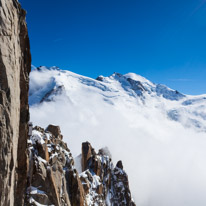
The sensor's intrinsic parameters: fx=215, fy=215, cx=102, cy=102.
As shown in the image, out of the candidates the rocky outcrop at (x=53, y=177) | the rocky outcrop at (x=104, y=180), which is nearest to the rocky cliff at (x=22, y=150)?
the rocky outcrop at (x=53, y=177)

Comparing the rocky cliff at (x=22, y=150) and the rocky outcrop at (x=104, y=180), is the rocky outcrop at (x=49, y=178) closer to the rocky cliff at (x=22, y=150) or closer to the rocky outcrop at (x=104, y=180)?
the rocky cliff at (x=22, y=150)

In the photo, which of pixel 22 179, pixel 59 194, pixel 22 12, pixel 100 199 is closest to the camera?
pixel 22 12

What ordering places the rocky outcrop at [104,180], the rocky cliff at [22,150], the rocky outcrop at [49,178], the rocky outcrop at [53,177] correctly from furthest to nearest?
the rocky outcrop at [104,180] < the rocky outcrop at [53,177] < the rocky outcrop at [49,178] < the rocky cliff at [22,150]

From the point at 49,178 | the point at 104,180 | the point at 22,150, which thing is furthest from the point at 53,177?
the point at 104,180

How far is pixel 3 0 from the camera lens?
1093 centimetres

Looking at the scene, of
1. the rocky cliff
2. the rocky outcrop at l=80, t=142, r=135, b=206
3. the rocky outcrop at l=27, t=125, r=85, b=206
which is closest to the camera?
the rocky cliff

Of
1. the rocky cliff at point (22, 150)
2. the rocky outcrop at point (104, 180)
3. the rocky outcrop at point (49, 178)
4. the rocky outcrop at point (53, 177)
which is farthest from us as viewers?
the rocky outcrop at point (104, 180)

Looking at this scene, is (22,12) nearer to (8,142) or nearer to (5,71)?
(5,71)

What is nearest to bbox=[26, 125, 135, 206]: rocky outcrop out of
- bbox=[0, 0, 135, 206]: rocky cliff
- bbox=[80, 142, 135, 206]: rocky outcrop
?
bbox=[0, 0, 135, 206]: rocky cliff

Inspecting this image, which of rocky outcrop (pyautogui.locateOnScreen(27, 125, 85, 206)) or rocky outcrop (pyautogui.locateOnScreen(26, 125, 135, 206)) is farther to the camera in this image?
rocky outcrop (pyautogui.locateOnScreen(26, 125, 135, 206))

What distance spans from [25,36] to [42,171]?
16007 millimetres

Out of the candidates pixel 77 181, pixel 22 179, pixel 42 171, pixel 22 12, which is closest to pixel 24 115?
pixel 22 179

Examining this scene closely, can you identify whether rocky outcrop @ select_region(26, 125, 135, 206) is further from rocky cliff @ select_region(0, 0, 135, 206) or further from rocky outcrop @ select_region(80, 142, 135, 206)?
rocky outcrop @ select_region(80, 142, 135, 206)

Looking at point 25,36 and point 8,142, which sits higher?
point 25,36
